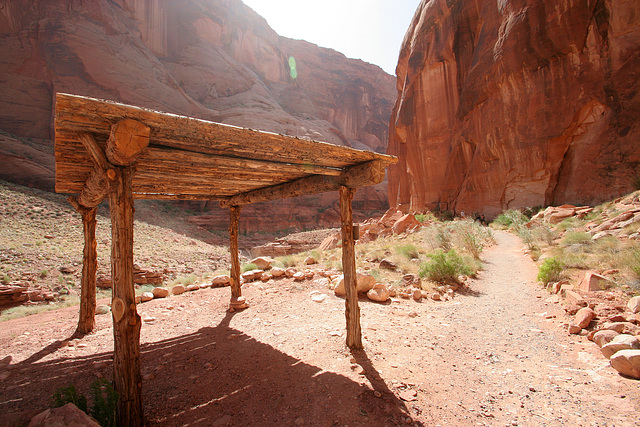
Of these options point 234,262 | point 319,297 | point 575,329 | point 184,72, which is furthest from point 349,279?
point 184,72

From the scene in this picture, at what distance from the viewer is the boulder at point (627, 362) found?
272 cm

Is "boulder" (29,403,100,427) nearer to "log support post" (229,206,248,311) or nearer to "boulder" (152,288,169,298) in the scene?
"log support post" (229,206,248,311)

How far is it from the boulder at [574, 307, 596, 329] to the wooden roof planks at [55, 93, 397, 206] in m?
3.39

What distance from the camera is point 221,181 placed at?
4535mm

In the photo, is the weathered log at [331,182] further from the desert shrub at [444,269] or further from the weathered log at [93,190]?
the desert shrub at [444,269]

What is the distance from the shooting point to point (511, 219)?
1500 cm

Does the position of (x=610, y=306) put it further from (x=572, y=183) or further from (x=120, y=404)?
(x=572, y=183)

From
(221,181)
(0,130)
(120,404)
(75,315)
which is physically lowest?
(75,315)

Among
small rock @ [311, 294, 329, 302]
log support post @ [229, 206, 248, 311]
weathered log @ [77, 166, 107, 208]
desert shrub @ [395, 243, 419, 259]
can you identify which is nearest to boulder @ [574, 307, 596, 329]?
small rock @ [311, 294, 329, 302]

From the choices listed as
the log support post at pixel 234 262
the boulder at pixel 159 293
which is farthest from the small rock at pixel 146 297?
the log support post at pixel 234 262

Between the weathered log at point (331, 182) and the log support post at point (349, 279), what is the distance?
160mm

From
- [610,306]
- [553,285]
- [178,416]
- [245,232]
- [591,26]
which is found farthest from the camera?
[245,232]

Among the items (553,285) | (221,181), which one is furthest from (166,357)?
(553,285)

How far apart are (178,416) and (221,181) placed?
3090mm
